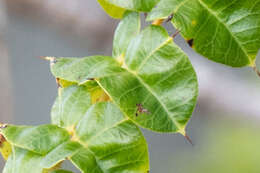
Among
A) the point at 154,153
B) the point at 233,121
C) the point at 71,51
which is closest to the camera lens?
the point at 233,121

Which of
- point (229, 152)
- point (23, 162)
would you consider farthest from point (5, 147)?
point (229, 152)

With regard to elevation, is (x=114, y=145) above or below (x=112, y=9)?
below

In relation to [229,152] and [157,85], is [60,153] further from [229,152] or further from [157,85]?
[229,152]

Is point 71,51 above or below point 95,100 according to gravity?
below

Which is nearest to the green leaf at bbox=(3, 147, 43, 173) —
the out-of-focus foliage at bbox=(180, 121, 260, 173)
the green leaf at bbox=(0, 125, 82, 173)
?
the green leaf at bbox=(0, 125, 82, 173)

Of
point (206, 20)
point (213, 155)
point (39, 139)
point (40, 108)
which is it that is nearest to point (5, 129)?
point (39, 139)

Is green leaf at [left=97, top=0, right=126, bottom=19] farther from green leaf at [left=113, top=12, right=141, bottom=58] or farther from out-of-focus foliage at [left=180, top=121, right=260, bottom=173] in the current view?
out-of-focus foliage at [left=180, top=121, right=260, bottom=173]

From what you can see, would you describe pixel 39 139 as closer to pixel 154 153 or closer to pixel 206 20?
pixel 206 20
